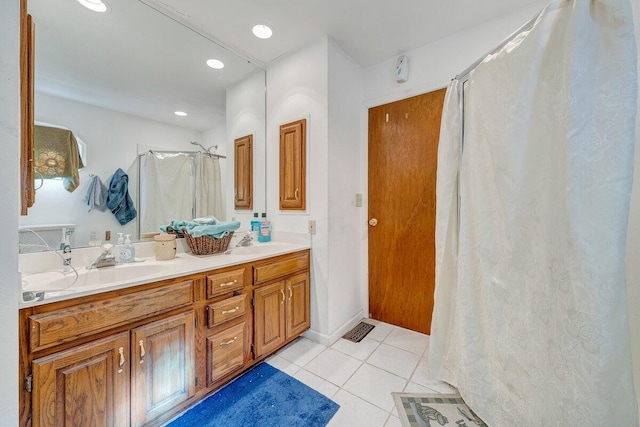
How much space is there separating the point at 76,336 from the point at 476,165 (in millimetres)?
2025

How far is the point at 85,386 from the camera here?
952 mm

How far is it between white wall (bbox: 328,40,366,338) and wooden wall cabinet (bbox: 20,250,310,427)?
1.93ft

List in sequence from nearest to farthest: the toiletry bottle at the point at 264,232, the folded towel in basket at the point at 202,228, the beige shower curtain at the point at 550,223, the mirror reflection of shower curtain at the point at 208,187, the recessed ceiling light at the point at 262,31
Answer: the beige shower curtain at the point at 550,223 → the folded towel in basket at the point at 202,228 → the recessed ceiling light at the point at 262,31 → the mirror reflection of shower curtain at the point at 208,187 → the toiletry bottle at the point at 264,232

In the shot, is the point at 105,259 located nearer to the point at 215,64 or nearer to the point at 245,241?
the point at 245,241

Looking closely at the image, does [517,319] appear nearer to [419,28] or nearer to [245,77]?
[419,28]

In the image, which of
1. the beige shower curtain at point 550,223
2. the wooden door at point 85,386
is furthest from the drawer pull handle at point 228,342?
the beige shower curtain at point 550,223

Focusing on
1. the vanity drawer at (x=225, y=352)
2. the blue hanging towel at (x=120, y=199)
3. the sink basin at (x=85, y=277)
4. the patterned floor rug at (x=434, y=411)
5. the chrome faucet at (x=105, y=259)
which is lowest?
the patterned floor rug at (x=434, y=411)

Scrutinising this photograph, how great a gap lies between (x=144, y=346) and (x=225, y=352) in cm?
45

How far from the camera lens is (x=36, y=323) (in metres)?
0.85

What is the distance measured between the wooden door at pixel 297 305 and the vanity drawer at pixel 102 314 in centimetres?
77

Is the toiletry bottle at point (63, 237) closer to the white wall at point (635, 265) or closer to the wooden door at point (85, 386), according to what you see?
the wooden door at point (85, 386)

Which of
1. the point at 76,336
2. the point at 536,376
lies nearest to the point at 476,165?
the point at 536,376

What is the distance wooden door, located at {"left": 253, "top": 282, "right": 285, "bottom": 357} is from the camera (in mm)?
1600

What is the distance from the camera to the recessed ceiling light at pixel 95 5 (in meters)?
1.34
